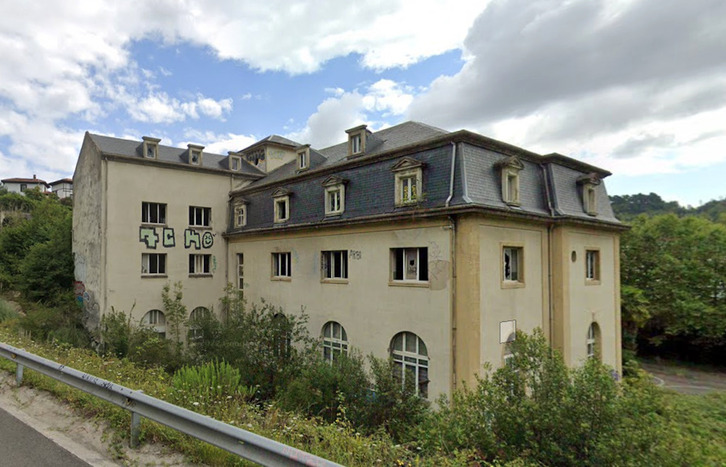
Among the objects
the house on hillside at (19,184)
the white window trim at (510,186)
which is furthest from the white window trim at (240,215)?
the house on hillside at (19,184)

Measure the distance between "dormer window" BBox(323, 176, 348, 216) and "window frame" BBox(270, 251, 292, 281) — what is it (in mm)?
3934

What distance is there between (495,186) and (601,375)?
9286mm

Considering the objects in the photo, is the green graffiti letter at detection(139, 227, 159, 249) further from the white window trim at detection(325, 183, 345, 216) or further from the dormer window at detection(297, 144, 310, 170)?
the white window trim at detection(325, 183, 345, 216)

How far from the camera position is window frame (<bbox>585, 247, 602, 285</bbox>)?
730 inches

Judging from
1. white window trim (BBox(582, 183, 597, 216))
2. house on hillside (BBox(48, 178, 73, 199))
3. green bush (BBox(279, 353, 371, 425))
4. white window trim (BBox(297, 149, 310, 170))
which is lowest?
green bush (BBox(279, 353, 371, 425))

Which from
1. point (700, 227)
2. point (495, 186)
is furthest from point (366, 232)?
point (700, 227)

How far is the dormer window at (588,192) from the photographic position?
18.0 metres

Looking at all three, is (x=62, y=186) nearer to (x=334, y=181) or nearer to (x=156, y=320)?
(x=156, y=320)

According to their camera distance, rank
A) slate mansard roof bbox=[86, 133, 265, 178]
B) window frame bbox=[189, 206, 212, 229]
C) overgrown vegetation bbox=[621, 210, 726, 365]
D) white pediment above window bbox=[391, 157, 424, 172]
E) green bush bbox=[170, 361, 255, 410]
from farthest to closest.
Result: overgrown vegetation bbox=[621, 210, 726, 365], window frame bbox=[189, 206, 212, 229], slate mansard roof bbox=[86, 133, 265, 178], white pediment above window bbox=[391, 157, 424, 172], green bush bbox=[170, 361, 255, 410]

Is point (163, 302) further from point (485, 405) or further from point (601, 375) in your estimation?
point (601, 375)

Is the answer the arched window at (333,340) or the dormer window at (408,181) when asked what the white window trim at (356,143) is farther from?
the arched window at (333,340)

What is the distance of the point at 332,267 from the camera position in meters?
18.8

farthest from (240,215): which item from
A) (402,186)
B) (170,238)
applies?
(402,186)

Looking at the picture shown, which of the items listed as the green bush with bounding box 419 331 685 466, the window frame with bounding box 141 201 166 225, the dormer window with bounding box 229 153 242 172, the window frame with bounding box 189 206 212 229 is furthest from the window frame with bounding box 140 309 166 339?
the green bush with bounding box 419 331 685 466
